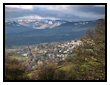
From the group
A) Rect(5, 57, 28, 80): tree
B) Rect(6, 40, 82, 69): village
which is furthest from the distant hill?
Rect(5, 57, 28, 80): tree

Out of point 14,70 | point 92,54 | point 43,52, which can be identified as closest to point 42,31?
point 43,52

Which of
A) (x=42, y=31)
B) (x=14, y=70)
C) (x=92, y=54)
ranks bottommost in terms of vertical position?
(x=14, y=70)

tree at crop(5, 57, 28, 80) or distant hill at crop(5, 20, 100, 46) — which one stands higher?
distant hill at crop(5, 20, 100, 46)

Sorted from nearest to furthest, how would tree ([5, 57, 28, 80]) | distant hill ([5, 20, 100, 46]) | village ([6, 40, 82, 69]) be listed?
tree ([5, 57, 28, 80]) → village ([6, 40, 82, 69]) → distant hill ([5, 20, 100, 46])

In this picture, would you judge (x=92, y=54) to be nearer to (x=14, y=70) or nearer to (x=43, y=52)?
(x=43, y=52)

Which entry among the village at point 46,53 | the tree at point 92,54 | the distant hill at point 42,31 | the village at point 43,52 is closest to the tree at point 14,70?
the village at point 43,52

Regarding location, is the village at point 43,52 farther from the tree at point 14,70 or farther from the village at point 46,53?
the tree at point 14,70

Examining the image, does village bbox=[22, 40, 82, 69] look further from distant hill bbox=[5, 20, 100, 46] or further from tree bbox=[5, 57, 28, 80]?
tree bbox=[5, 57, 28, 80]

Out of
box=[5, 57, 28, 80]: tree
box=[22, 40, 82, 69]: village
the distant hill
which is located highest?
the distant hill

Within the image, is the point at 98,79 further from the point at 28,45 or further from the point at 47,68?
the point at 28,45
